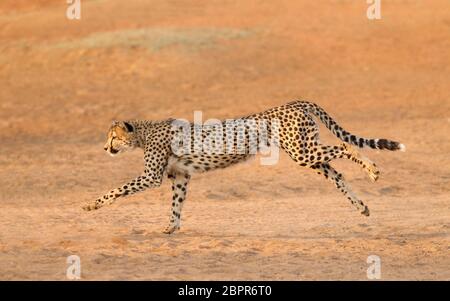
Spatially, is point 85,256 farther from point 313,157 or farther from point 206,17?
point 206,17

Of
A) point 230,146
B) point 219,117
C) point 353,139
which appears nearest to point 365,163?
point 353,139

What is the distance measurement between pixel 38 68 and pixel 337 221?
1331cm

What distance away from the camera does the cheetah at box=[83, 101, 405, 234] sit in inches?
456

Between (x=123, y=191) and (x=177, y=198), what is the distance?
73 cm

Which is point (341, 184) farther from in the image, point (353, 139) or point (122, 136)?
point (122, 136)

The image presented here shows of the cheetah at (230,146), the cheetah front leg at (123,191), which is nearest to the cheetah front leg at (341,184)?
the cheetah at (230,146)

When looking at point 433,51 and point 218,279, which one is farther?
point 433,51

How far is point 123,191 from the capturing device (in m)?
11.3

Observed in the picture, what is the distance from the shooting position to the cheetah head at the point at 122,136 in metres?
11.9

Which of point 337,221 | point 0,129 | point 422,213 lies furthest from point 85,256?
point 0,129


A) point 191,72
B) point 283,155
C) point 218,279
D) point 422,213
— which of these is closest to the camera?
point 218,279

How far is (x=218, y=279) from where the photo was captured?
9.21 meters

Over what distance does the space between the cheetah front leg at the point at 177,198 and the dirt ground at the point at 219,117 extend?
16 cm

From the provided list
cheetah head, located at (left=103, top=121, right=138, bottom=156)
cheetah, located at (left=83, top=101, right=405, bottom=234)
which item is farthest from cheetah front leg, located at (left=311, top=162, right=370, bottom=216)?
cheetah head, located at (left=103, top=121, right=138, bottom=156)
